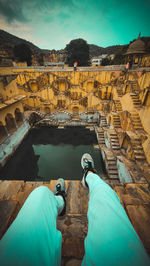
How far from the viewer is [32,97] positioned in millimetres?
8273

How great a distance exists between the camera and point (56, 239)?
99 cm

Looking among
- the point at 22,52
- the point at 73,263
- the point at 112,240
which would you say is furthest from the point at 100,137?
the point at 22,52

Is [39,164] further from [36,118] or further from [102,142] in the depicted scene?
[36,118]

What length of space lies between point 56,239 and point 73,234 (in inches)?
30.0

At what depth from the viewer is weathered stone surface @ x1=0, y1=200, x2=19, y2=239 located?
1351 millimetres

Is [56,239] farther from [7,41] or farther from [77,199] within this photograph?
[7,41]

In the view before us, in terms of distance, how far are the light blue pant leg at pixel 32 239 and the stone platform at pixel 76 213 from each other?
2.14 feet

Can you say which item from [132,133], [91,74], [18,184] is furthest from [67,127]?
[18,184]

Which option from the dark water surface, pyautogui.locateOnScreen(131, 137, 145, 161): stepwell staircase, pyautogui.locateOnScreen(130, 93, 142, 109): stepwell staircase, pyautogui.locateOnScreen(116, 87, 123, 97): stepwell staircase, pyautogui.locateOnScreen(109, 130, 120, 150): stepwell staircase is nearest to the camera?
pyautogui.locateOnScreen(131, 137, 145, 161): stepwell staircase

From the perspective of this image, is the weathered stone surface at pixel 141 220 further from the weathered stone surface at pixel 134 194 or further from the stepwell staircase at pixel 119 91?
the stepwell staircase at pixel 119 91

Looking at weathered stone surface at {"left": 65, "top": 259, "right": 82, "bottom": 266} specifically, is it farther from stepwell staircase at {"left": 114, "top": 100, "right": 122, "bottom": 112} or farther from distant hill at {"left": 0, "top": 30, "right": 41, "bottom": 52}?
distant hill at {"left": 0, "top": 30, "right": 41, "bottom": 52}

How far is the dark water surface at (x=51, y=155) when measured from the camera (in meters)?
4.45

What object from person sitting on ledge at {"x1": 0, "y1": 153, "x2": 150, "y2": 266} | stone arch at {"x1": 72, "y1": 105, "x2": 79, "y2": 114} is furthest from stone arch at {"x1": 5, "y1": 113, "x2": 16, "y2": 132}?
person sitting on ledge at {"x1": 0, "y1": 153, "x2": 150, "y2": 266}

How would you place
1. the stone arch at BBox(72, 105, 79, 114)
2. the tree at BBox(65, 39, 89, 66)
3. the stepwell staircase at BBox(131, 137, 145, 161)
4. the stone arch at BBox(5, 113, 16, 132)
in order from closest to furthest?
the stepwell staircase at BBox(131, 137, 145, 161) < the stone arch at BBox(5, 113, 16, 132) < the stone arch at BBox(72, 105, 79, 114) < the tree at BBox(65, 39, 89, 66)
